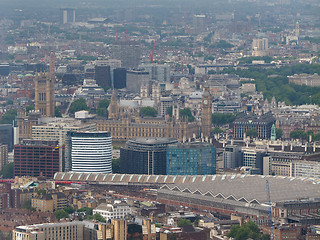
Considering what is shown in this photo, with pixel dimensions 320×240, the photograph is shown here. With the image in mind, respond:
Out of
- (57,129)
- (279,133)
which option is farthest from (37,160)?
(279,133)

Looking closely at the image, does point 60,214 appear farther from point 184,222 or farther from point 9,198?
point 184,222

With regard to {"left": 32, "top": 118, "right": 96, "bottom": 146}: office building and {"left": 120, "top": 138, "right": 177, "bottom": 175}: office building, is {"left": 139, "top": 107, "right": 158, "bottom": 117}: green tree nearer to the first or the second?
{"left": 32, "top": 118, "right": 96, "bottom": 146}: office building

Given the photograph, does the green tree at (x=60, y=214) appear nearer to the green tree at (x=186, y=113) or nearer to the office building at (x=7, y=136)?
the office building at (x=7, y=136)

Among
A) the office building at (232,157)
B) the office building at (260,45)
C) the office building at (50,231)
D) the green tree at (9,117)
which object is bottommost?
the office building at (260,45)

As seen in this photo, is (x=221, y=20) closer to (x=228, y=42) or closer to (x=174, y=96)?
(x=228, y=42)

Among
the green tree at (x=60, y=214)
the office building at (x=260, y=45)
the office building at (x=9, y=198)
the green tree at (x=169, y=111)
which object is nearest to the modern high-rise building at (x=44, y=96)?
the green tree at (x=169, y=111)

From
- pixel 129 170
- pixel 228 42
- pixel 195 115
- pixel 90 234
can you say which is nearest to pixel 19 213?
pixel 90 234

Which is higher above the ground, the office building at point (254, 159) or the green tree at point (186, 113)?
the office building at point (254, 159)

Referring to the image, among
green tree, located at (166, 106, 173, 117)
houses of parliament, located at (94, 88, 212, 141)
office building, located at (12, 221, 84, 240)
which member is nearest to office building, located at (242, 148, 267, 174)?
houses of parliament, located at (94, 88, 212, 141)
